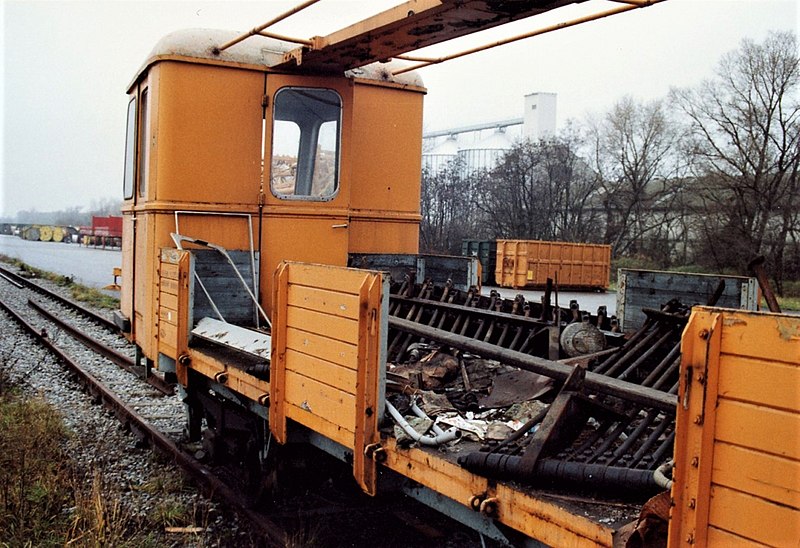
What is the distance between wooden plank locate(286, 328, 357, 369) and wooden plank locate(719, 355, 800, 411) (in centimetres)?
181

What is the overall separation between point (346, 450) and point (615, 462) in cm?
143

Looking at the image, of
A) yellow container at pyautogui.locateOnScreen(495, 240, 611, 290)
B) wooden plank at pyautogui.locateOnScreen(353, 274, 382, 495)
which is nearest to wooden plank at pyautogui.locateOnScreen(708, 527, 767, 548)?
wooden plank at pyautogui.locateOnScreen(353, 274, 382, 495)

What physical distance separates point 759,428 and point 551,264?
2627cm

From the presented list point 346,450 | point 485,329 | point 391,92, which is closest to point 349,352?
point 346,450

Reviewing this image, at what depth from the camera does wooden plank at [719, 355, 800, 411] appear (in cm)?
191

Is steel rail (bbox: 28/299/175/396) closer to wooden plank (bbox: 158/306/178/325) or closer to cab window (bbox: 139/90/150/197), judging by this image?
wooden plank (bbox: 158/306/178/325)

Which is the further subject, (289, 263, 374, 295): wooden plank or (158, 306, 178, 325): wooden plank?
(158, 306, 178, 325): wooden plank

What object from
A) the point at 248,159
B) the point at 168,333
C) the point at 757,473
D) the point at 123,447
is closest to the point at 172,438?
the point at 123,447

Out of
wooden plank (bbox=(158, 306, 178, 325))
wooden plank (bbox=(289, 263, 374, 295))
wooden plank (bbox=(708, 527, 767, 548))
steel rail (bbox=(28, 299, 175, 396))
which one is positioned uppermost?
wooden plank (bbox=(289, 263, 374, 295))

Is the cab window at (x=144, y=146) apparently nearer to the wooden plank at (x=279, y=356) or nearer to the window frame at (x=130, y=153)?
the window frame at (x=130, y=153)

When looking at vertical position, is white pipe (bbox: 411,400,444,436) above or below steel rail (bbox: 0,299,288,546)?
above

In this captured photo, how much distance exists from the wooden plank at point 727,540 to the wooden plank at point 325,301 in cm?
182

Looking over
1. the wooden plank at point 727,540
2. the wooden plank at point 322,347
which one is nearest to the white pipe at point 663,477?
the wooden plank at point 727,540

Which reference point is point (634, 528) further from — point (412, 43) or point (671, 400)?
point (412, 43)
